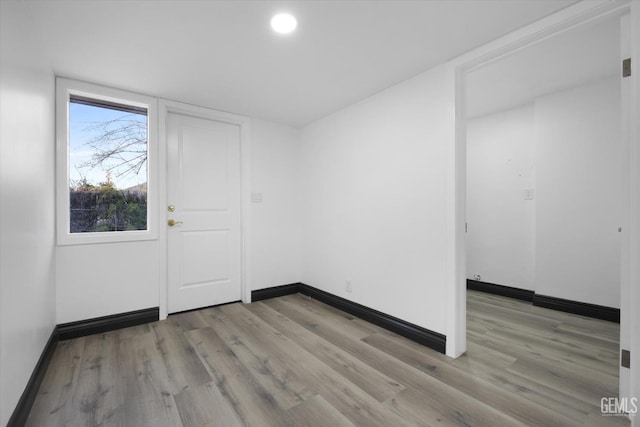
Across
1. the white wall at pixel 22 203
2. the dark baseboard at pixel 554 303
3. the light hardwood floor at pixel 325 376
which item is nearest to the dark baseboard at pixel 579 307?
the dark baseboard at pixel 554 303

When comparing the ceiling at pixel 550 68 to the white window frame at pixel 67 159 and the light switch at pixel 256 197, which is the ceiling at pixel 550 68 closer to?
the light switch at pixel 256 197

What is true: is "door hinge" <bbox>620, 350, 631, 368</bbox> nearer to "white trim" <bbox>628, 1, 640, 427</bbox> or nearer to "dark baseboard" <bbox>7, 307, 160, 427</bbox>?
"white trim" <bbox>628, 1, 640, 427</bbox>

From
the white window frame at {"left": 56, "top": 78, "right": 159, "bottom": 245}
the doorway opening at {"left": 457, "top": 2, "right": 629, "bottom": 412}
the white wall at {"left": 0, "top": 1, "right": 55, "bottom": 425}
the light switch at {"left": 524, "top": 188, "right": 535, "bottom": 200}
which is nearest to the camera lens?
the white wall at {"left": 0, "top": 1, "right": 55, "bottom": 425}

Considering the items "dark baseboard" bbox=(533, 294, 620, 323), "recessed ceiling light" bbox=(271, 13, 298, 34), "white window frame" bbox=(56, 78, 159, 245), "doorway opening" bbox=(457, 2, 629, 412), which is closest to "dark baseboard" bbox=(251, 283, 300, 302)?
"white window frame" bbox=(56, 78, 159, 245)

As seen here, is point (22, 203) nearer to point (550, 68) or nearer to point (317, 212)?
point (317, 212)

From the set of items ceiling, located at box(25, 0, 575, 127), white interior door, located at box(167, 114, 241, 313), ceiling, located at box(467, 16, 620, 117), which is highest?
ceiling, located at box(467, 16, 620, 117)

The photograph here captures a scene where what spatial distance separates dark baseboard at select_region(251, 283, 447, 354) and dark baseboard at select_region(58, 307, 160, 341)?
1.12 metres

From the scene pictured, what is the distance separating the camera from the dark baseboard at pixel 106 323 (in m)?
2.46

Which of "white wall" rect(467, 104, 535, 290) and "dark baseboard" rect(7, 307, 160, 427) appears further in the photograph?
"white wall" rect(467, 104, 535, 290)

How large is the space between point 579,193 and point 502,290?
1.43 meters

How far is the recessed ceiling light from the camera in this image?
1728mm

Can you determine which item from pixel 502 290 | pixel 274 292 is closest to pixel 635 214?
pixel 502 290

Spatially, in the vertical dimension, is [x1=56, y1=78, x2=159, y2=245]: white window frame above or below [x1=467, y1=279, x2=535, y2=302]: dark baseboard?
above

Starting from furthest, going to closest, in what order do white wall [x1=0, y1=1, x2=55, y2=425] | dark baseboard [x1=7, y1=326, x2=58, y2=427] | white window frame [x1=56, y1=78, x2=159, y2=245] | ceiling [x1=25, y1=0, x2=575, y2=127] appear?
1. white window frame [x1=56, y1=78, x2=159, y2=245]
2. ceiling [x1=25, y1=0, x2=575, y2=127]
3. dark baseboard [x1=7, y1=326, x2=58, y2=427]
4. white wall [x1=0, y1=1, x2=55, y2=425]
